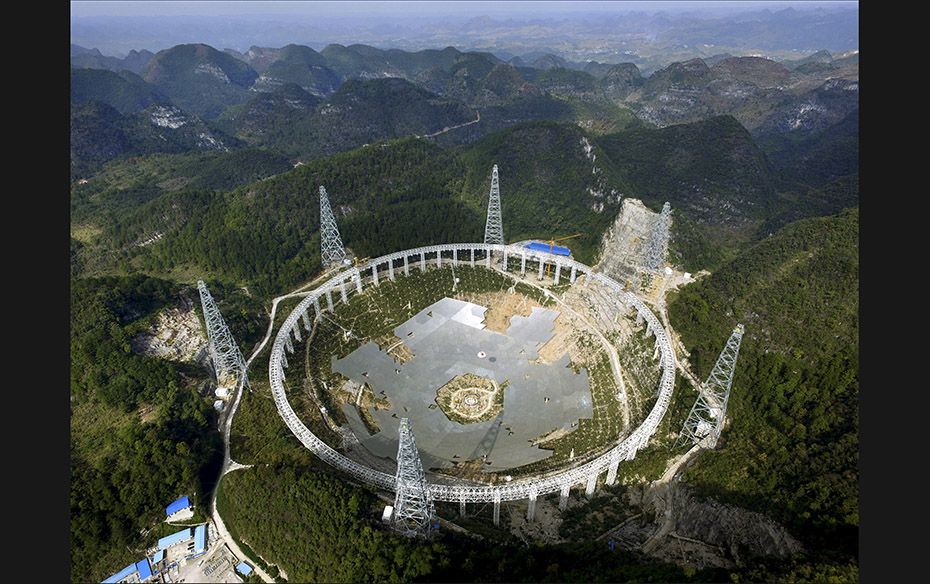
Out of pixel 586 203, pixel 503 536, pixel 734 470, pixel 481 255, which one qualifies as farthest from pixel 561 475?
pixel 586 203

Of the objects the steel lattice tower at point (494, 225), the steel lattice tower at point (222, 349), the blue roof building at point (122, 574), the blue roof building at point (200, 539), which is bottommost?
the blue roof building at point (122, 574)

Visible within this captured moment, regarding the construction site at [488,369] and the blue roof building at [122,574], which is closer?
the blue roof building at [122,574]

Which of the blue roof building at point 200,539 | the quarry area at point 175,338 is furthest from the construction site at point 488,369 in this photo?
the blue roof building at point 200,539

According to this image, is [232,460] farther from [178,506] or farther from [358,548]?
[358,548]

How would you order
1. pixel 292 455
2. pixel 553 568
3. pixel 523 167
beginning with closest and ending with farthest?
pixel 553 568 < pixel 292 455 < pixel 523 167

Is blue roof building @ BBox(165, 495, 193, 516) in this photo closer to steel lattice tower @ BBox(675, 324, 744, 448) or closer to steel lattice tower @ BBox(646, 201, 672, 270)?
steel lattice tower @ BBox(675, 324, 744, 448)

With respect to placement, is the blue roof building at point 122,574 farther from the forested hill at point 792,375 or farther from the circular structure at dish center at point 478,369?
the forested hill at point 792,375

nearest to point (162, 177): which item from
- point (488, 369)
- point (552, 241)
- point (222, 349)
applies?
point (222, 349)

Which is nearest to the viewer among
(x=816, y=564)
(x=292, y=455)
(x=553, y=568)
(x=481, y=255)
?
(x=816, y=564)

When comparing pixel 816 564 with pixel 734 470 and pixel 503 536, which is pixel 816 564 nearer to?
pixel 734 470
